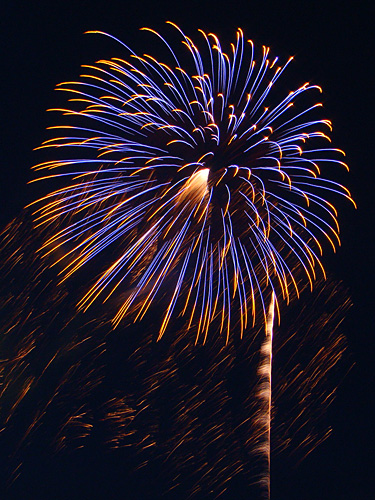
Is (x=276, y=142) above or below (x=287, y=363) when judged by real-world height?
above

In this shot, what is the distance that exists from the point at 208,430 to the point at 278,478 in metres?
2.18

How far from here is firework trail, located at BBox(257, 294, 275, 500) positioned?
715 cm

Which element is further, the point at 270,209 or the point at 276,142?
the point at 270,209

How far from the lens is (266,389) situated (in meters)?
7.18

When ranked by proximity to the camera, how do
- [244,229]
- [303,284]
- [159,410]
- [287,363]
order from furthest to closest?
1. [159,410]
2. [287,363]
3. [303,284]
4. [244,229]

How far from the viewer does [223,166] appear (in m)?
5.33

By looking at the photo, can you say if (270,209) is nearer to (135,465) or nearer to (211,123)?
(211,123)

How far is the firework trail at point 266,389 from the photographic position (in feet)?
23.5

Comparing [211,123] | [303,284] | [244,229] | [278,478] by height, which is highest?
[211,123]

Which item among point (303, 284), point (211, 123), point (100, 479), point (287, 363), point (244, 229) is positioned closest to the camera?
point (211, 123)

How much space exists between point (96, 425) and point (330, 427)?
4.45 meters

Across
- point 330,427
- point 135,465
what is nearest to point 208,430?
point 135,465

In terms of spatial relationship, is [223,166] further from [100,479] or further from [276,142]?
[100,479]

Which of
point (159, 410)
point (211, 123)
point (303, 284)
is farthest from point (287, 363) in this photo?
point (211, 123)
